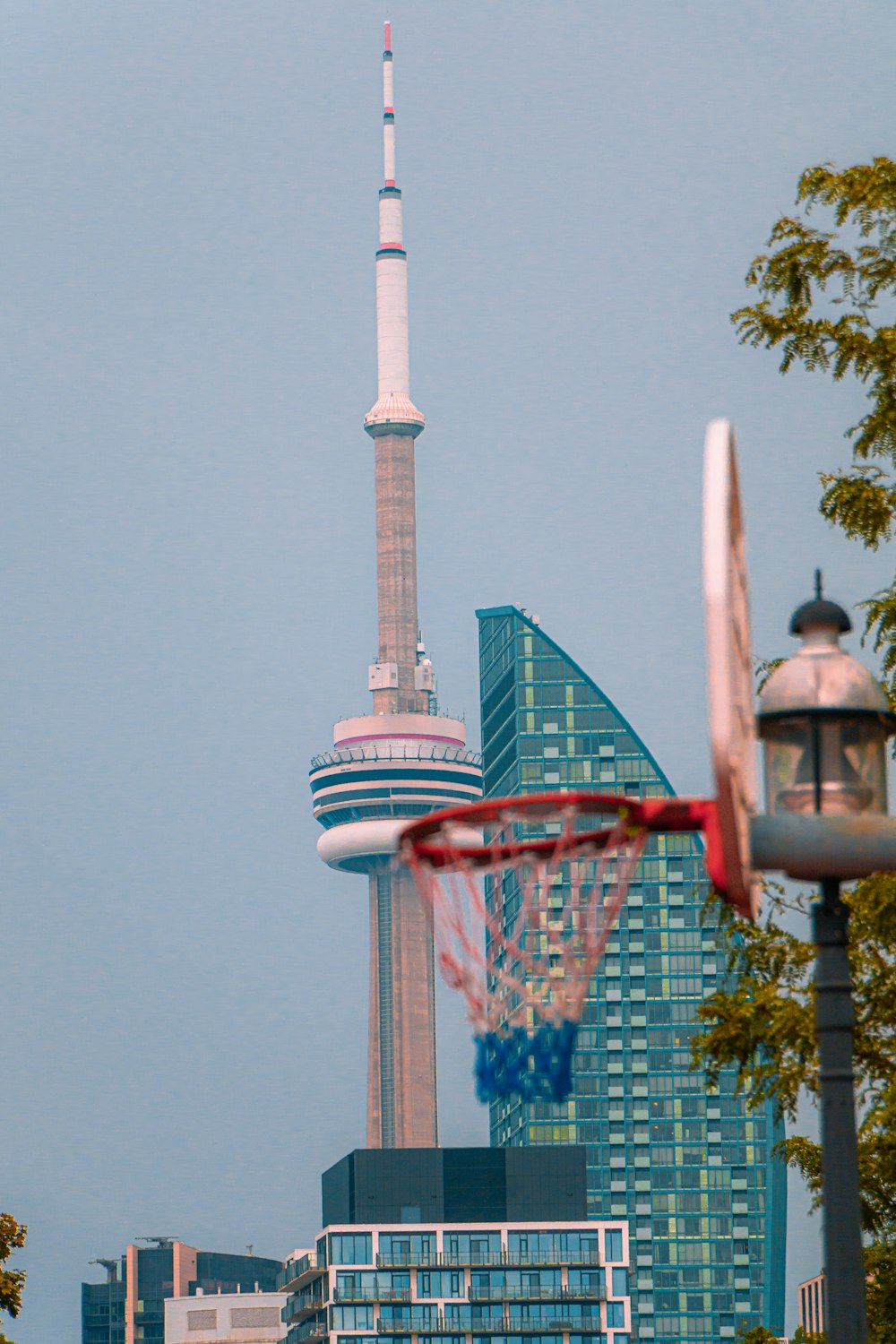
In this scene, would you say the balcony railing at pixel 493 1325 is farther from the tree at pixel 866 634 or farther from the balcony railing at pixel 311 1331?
the tree at pixel 866 634

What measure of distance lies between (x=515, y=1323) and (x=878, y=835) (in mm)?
170476

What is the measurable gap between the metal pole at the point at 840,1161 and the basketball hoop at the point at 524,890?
44.3 inches

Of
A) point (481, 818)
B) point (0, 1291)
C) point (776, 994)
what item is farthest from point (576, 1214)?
point (481, 818)

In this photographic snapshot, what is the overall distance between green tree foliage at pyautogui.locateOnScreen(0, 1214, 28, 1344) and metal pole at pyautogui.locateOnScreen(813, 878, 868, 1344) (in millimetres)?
32207

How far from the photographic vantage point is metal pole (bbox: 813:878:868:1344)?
48.8 feet

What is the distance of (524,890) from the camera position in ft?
59.0

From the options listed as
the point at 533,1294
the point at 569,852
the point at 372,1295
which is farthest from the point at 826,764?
the point at 372,1295

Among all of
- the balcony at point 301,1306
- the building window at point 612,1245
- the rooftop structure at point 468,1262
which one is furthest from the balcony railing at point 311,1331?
the building window at point 612,1245

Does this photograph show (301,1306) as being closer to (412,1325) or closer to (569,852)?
(412,1325)

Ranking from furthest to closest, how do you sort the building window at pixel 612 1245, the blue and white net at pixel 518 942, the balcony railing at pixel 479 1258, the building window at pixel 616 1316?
the building window at pixel 612 1245
the balcony railing at pixel 479 1258
the building window at pixel 616 1316
the blue and white net at pixel 518 942

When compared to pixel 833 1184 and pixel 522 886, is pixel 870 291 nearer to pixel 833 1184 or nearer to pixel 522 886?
pixel 522 886

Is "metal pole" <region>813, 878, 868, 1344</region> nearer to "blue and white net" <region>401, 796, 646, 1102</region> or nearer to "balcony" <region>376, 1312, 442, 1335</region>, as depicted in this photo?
"blue and white net" <region>401, 796, 646, 1102</region>

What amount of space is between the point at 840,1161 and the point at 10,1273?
112 ft

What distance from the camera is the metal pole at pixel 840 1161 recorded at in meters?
14.9
